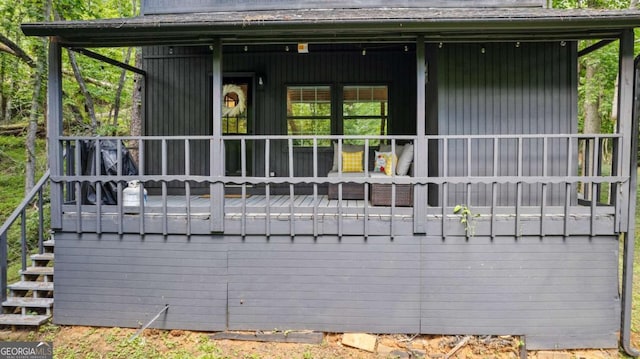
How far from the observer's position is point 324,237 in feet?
13.2

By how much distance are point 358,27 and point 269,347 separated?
3641 mm

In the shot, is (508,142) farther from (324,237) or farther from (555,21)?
(324,237)

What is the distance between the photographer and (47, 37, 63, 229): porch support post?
410 centimetres

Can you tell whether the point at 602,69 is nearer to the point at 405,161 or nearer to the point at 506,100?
the point at 506,100

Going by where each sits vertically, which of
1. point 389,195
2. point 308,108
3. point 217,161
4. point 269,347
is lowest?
point 269,347

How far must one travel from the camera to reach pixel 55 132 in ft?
13.5

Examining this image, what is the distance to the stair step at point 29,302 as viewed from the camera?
4.31 metres

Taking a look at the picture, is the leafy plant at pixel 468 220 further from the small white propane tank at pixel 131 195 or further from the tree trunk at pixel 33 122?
the tree trunk at pixel 33 122

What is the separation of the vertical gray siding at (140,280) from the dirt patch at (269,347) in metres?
0.18

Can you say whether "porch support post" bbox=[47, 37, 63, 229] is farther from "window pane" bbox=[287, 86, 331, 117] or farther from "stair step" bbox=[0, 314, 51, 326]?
"window pane" bbox=[287, 86, 331, 117]

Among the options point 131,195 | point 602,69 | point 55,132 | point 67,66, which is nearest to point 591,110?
point 602,69

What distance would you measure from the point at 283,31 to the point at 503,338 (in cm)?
419

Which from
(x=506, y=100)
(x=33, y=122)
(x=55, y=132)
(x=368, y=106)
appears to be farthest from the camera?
(x=33, y=122)

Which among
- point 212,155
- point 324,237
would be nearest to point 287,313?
point 324,237
